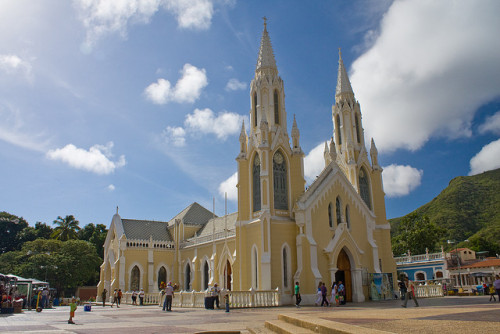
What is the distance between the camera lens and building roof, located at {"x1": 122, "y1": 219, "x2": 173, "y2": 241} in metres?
46.0

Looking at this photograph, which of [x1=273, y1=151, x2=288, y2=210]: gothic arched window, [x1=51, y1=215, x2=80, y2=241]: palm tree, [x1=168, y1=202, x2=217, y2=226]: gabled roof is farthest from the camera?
[x1=51, y1=215, x2=80, y2=241]: palm tree

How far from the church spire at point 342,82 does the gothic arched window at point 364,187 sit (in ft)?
26.6

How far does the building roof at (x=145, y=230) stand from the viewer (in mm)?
45969

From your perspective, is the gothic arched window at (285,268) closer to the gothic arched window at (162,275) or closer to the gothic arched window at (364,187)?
the gothic arched window at (364,187)

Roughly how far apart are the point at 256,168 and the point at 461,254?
40.7 m

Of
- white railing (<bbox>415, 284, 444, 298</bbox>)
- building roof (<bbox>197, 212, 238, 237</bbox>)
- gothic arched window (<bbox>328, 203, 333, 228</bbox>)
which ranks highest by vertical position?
building roof (<bbox>197, 212, 238, 237</bbox>)

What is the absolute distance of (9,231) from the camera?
75438 millimetres

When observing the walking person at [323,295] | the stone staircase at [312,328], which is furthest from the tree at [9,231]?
the stone staircase at [312,328]

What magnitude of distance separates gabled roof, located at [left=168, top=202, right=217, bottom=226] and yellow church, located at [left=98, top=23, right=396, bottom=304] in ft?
21.7

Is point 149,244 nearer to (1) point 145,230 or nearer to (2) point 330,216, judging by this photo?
(1) point 145,230

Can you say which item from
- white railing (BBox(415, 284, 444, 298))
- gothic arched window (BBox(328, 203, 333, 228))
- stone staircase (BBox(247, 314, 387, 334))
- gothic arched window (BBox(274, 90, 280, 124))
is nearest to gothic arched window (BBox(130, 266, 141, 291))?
gothic arched window (BBox(274, 90, 280, 124))

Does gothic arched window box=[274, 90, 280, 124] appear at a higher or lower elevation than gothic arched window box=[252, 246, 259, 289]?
higher

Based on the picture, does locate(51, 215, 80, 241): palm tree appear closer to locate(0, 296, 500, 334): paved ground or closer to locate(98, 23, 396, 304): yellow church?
locate(98, 23, 396, 304): yellow church

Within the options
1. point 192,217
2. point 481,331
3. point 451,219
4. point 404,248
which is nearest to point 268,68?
point 192,217
